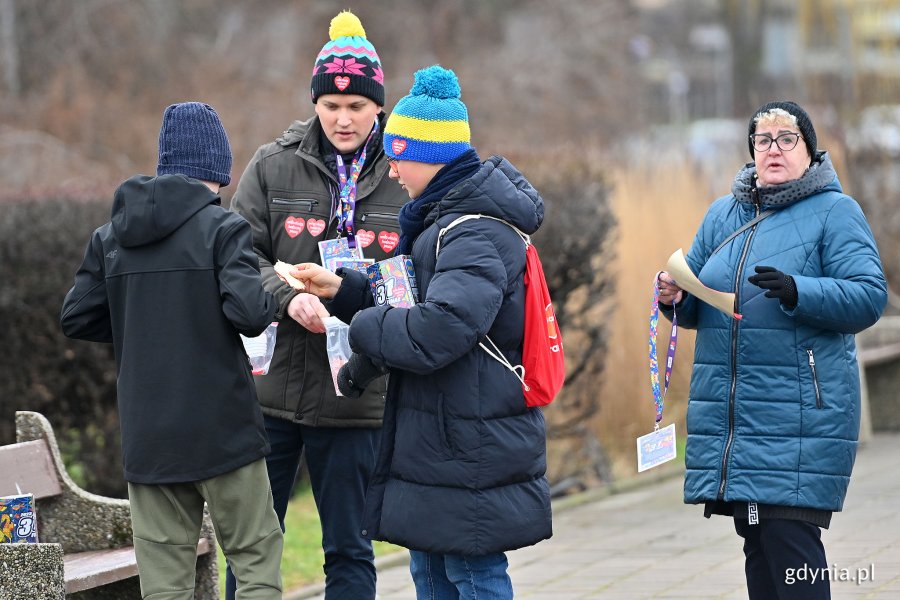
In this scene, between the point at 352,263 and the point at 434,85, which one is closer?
the point at 434,85

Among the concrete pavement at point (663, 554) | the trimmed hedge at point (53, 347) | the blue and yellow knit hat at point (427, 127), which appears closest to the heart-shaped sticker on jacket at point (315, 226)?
the blue and yellow knit hat at point (427, 127)

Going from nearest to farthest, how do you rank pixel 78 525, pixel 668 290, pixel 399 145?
pixel 399 145 < pixel 668 290 < pixel 78 525

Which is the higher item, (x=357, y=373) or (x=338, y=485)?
(x=357, y=373)

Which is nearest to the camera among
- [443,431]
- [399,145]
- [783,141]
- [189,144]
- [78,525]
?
[443,431]

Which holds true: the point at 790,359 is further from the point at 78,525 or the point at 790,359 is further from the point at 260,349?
the point at 78,525

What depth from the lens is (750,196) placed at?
4410 millimetres

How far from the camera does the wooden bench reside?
4586 millimetres

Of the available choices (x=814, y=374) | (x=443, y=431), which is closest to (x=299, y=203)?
(x=443, y=431)

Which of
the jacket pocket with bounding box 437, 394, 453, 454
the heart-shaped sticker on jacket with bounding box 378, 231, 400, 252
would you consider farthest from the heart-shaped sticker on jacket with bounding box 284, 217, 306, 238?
the jacket pocket with bounding box 437, 394, 453, 454

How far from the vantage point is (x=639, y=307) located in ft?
30.8

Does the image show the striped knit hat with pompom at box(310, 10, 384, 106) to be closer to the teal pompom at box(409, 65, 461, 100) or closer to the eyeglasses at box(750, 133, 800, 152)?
the teal pompom at box(409, 65, 461, 100)

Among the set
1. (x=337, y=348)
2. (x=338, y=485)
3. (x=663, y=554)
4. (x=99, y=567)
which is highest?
(x=337, y=348)

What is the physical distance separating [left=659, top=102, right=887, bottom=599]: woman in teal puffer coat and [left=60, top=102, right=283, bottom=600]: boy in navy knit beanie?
1400mm

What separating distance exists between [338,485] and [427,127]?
4.39ft
